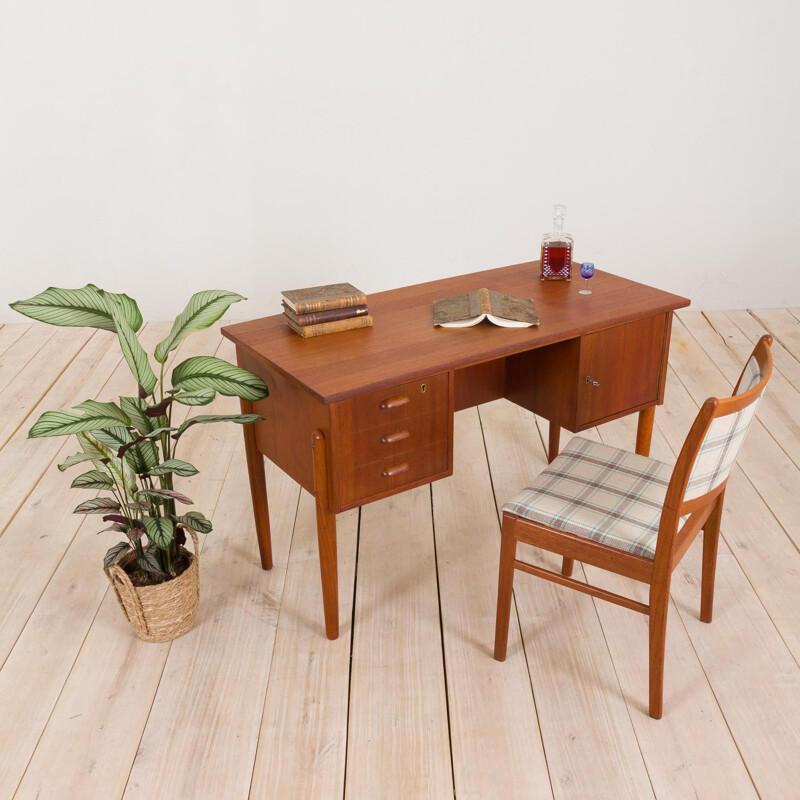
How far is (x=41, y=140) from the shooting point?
13.9 ft

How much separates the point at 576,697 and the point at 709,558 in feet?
1.67

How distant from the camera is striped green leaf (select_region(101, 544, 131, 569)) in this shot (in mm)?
2115

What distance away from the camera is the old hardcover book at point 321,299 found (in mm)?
2195

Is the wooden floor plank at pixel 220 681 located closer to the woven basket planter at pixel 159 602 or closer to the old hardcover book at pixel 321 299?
the woven basket planter at pixel 159 602

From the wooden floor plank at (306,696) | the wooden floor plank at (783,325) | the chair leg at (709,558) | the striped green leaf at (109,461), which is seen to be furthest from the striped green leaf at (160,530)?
the wooden floor plank at (783,325)

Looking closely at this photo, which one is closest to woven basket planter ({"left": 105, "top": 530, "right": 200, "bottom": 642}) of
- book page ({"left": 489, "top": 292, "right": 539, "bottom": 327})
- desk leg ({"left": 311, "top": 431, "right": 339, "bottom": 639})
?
desk leg ({"left": 311, "top": 431, "right": 339, "bottom": 639})

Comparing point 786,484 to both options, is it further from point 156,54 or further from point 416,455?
point 156,54

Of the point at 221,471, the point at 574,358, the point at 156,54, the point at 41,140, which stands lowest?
the point at 221,471

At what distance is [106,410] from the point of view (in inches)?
76.4

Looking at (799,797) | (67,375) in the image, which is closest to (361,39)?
(67,375)

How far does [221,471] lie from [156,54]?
223 cm

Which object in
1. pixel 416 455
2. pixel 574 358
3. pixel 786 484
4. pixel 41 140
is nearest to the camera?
pixel 416 455

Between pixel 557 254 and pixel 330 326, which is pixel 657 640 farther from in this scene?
pixel 557 254

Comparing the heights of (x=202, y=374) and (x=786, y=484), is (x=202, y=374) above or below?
above
